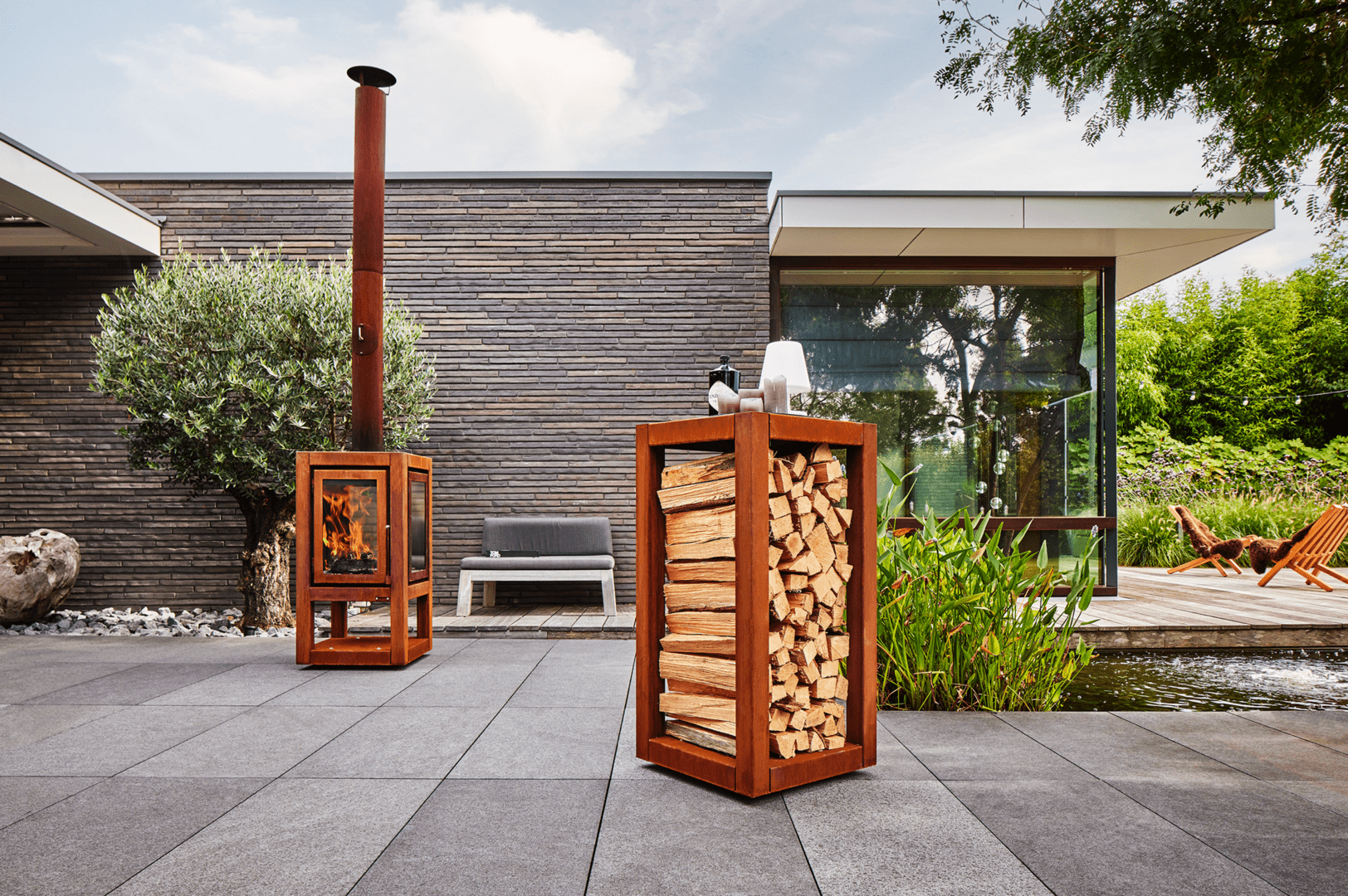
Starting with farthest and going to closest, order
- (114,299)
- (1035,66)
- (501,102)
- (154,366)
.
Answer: (501,102)
(114,299)
(154,366)
(1035,66)

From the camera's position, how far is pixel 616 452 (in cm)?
653

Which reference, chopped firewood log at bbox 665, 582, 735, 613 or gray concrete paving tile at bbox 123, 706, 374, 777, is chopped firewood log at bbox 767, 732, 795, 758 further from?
gray concrete paving tile at bbox 123, 706, 374, 777

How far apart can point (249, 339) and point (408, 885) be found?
475 cm

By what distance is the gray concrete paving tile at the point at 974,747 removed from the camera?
233 centimetres

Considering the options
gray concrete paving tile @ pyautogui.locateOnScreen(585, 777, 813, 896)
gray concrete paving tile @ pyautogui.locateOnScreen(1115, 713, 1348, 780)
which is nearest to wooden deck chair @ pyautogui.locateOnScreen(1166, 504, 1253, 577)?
gray concrete paving tile @ pyautogui.locateOnScreen(1115, 713, 1348, 780)

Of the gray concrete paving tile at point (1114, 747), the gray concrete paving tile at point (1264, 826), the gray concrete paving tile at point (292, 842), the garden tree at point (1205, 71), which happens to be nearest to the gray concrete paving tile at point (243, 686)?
the gray concrete paving tile at point (292, 842)

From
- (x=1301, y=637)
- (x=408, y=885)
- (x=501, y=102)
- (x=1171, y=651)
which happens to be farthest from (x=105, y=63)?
(x=1301, y=637)

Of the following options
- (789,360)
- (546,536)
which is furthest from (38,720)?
(546,536)

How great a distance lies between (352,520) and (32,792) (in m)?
1.95

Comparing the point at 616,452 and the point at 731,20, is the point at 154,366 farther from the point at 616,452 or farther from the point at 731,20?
the point at 731,20

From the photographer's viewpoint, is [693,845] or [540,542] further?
[540,542]

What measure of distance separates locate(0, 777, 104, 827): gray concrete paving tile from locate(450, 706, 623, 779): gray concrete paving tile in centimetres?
111

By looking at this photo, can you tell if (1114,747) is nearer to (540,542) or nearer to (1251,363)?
(540,542)

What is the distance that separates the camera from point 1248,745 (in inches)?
104
